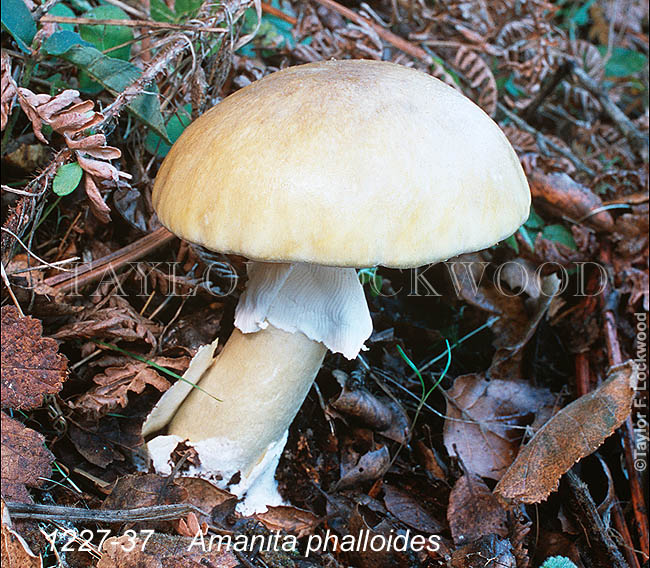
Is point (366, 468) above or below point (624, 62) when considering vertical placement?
below

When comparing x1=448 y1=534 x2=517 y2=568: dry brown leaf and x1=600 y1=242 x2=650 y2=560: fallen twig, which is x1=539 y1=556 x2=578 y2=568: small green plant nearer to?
x1=448 y1=534 x2=517 y2=568: dry brown leaf

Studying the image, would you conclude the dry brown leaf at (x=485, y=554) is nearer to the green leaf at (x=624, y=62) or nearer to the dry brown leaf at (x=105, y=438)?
the dry brown leaf at (x=105, y=438)

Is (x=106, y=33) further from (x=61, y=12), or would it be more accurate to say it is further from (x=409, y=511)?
(x=409, y=511)

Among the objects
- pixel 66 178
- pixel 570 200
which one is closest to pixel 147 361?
pixel 66 178

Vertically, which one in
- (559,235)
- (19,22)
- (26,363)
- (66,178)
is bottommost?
(559,235)

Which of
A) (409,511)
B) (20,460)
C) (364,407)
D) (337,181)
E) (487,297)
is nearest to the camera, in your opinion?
(337,181)

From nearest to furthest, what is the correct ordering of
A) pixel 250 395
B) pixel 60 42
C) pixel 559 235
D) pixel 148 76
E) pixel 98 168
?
pixel 98 168
pixel 60 42
pixel 148 76
pixel 250 395
pixel 559 235

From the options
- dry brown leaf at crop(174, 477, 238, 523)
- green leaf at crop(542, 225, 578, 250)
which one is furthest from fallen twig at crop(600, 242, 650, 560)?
dry brown leaf at crop(174, 477, 238, 523)
